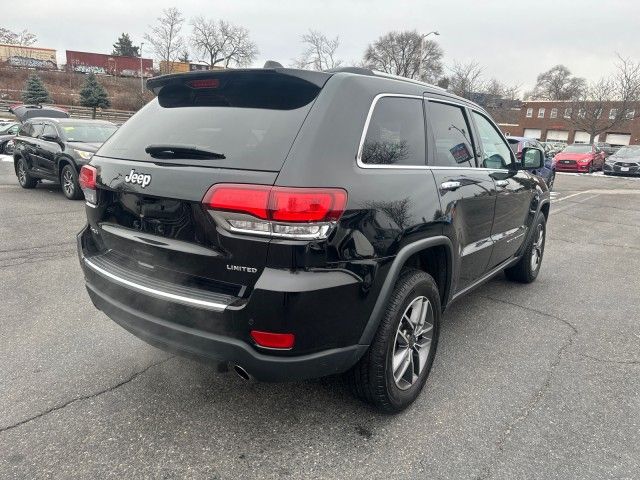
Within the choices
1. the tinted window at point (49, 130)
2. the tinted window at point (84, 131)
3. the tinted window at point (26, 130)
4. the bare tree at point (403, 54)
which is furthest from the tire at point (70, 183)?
the bare tree at point (403, 54)

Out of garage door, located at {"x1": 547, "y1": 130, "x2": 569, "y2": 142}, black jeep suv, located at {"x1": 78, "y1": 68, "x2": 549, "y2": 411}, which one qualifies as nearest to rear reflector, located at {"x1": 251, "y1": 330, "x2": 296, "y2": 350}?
black jeep suv, located at {"x1": 78, "y1": 68, "x2": 549, "y2": 411}

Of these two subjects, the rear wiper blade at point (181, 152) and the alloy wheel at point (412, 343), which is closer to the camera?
the rear wiper blade at point (181, 152)

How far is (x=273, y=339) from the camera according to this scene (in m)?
2.10

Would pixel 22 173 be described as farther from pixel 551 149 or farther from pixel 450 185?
pixel 551 149

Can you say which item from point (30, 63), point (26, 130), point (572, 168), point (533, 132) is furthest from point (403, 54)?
point (26, 130)

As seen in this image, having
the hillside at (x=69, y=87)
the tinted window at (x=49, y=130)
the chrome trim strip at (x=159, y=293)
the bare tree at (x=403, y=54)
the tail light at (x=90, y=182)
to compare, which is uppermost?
the bare tree at (x=403, y=54)

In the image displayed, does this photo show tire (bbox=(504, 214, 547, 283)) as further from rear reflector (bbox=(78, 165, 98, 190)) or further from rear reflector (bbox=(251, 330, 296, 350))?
rear reflector (bbox=(78, 165, 98, 190))

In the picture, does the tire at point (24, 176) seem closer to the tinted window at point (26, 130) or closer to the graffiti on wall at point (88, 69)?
the tinted window at point (26, 130)

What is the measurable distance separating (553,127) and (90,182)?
74.9 meters

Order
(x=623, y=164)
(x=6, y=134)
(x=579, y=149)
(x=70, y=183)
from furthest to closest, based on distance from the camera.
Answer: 1. (x=579, y=149)
2. (x=623, y=164)
3. (x=6, y=134)
4. (x=70, y=183)

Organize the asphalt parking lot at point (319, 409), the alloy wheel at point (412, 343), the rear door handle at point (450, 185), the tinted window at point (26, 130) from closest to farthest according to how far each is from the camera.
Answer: the asphalt parking lot at point (319, 409) → the alloy wheel at point (412, 343) → the rear door handle at point (450, 185) → the tinted window at point (26, 130)

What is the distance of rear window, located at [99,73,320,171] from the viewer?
221 centimetres

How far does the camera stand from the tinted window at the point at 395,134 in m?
2.45

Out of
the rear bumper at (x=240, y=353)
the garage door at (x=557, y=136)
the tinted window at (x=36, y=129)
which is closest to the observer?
the rear bumper at (x=240, y=353)
